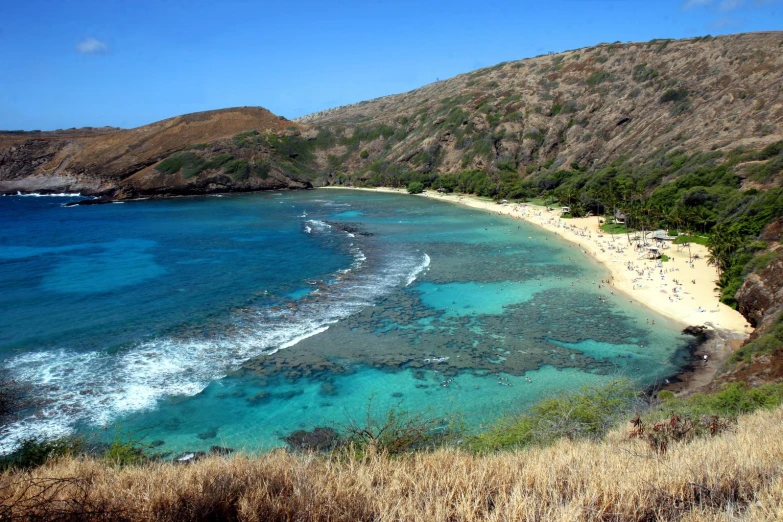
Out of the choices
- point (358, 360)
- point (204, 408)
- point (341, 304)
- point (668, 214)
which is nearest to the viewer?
point (204, 408)

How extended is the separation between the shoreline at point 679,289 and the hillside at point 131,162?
83.5 m

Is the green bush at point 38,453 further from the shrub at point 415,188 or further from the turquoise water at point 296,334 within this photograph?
the shrub at point 415,188

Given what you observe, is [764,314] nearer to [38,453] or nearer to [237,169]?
[38,453]

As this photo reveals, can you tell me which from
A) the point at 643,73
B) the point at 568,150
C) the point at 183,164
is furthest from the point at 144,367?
the point at 183,164

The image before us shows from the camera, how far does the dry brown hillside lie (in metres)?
71.5

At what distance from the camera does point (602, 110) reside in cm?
10069

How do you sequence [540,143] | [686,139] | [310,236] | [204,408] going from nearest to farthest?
[204,408] → [310,236] → [686,139] → [540,143]

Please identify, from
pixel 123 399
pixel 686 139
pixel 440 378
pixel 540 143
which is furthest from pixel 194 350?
pixel 540 143

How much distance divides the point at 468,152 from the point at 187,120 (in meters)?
75.4

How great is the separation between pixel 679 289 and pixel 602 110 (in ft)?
242

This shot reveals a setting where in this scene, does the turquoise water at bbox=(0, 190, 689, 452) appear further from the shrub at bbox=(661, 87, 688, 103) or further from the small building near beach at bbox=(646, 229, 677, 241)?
the shrub at bbox=(661, 87, 688, 103)

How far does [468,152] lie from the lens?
115 metres

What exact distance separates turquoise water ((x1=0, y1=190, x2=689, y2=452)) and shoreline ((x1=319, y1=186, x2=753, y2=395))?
4.11 ft

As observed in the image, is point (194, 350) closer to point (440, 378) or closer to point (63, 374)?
point (63, 374)
